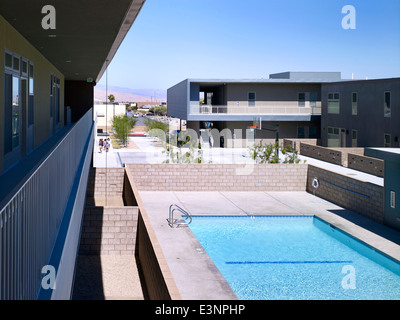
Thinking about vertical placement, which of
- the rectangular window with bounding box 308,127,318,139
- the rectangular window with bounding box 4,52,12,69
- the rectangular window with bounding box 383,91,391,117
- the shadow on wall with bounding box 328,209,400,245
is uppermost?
the rectangular window with bounding box 383,91,391,117

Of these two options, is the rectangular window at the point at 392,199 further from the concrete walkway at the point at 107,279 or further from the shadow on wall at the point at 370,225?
the concrete walkway at the point at 107,279

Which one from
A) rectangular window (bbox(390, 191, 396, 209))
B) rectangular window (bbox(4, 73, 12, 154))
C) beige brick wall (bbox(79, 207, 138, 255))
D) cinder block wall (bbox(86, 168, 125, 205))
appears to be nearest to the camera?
rectangular window (bbox(4, 73, 12, 154))

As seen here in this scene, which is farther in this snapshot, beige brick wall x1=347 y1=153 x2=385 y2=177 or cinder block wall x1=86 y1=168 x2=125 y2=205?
beige brick wall x1=347 y1=153 x2=385 y2=177

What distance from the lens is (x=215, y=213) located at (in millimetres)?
20703

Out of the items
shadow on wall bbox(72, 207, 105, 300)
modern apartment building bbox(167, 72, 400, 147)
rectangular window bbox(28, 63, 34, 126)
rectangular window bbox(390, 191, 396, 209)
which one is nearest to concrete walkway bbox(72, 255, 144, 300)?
shadow on wall bbox(72, 207, 105, 300)

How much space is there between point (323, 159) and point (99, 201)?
18213 millimetres

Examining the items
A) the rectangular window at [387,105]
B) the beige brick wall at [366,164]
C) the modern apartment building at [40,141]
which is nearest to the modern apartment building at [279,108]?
the rectangular window at [387,105]

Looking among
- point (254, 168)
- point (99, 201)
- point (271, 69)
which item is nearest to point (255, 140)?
point (254, 168)

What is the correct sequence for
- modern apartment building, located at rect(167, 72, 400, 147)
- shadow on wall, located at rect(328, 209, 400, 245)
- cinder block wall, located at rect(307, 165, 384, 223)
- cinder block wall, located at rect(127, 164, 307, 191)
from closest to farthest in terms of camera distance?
shadow on wall, located at rect(328, 209, 400, 245), cinder block wall, located at rect(307, 165, 384, 223), cinder block wall, located at rect(127, 164, 307, 191), modern apartment building, located at rect(167, 72, 400, 147)

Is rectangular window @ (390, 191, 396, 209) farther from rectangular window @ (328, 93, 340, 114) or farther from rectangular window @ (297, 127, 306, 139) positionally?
rectangular window @ (297, 127, 306, 139)

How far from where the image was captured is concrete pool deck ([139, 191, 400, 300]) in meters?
12.2

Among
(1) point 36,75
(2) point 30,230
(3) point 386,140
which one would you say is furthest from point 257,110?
(2) point 30,230

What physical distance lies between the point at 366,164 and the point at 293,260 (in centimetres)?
1625
